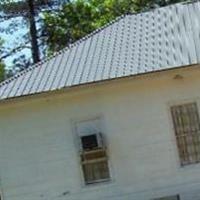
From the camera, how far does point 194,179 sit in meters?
16.3

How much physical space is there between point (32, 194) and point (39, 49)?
75.6 ft

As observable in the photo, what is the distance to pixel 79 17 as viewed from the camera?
129 ft

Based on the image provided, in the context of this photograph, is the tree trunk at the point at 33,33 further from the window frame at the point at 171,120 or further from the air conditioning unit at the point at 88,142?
the window frame at the point at 171,120

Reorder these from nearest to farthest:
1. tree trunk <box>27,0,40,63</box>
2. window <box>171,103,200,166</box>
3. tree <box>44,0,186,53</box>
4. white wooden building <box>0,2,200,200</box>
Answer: white wooden building <box>0,2,200,200</box>
window <box>171,103,200,166</box>
tree trunk <box>27,0,40,63</box>
tree <box>44,0,186,53</box>

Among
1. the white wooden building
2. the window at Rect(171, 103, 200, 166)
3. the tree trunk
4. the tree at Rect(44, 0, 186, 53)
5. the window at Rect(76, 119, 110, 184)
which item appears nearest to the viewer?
the white wooden building

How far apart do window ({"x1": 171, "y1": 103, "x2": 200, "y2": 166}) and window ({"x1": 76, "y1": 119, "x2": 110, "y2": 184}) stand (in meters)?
1.89

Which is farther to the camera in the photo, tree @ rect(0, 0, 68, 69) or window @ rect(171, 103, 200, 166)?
tree @ rect(0, 0, 68, 69)

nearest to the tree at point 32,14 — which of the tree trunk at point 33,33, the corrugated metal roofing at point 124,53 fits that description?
the tree trunk at point 33,33

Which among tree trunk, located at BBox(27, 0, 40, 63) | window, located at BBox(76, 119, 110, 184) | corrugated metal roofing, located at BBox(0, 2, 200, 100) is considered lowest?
window, located at BBox(76, 119, 110, 184)

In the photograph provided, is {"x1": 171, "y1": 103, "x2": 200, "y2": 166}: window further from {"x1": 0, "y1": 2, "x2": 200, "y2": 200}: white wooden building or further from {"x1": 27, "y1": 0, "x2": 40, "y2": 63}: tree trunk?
{"x1": 27, "y1": 0, "x2": 40, "y2": 63}: tree trunk

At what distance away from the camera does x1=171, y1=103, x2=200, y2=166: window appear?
16469 mm

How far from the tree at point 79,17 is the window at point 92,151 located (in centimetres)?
2222

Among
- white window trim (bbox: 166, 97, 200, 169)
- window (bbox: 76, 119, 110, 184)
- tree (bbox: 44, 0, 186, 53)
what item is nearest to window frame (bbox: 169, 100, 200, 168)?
white window trim (bbox: 166, 97, 200, 169)

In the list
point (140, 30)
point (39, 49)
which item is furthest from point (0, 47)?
point (140, 30)
